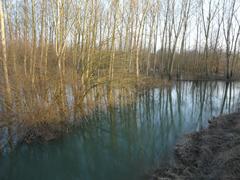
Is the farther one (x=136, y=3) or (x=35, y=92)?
(x=136, y=3)

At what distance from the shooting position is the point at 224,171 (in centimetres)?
348

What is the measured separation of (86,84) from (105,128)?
2.57m

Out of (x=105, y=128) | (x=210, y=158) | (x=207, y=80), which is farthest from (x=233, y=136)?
(x=207, y=80)

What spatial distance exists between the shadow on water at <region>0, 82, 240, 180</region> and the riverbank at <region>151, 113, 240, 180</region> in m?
0.46

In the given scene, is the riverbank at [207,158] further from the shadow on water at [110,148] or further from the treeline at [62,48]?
the treeline at [62,48]

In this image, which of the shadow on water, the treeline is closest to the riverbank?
the shadow on water

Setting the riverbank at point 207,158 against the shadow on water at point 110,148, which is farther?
the shadow on water at point 110,148

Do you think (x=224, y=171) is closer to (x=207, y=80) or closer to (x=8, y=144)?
(x=8, y=144)

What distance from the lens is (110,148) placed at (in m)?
6.33

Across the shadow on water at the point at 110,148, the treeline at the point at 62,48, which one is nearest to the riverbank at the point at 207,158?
the shadow on water at the point at 110,148

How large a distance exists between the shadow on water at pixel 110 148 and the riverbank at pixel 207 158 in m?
0.46

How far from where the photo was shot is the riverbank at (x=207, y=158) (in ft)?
11.7

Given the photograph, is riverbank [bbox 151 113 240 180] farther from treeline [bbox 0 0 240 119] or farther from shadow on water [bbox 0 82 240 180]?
treeline [bbox 0 0 240 119]

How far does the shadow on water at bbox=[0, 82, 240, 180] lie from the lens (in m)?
4.89
